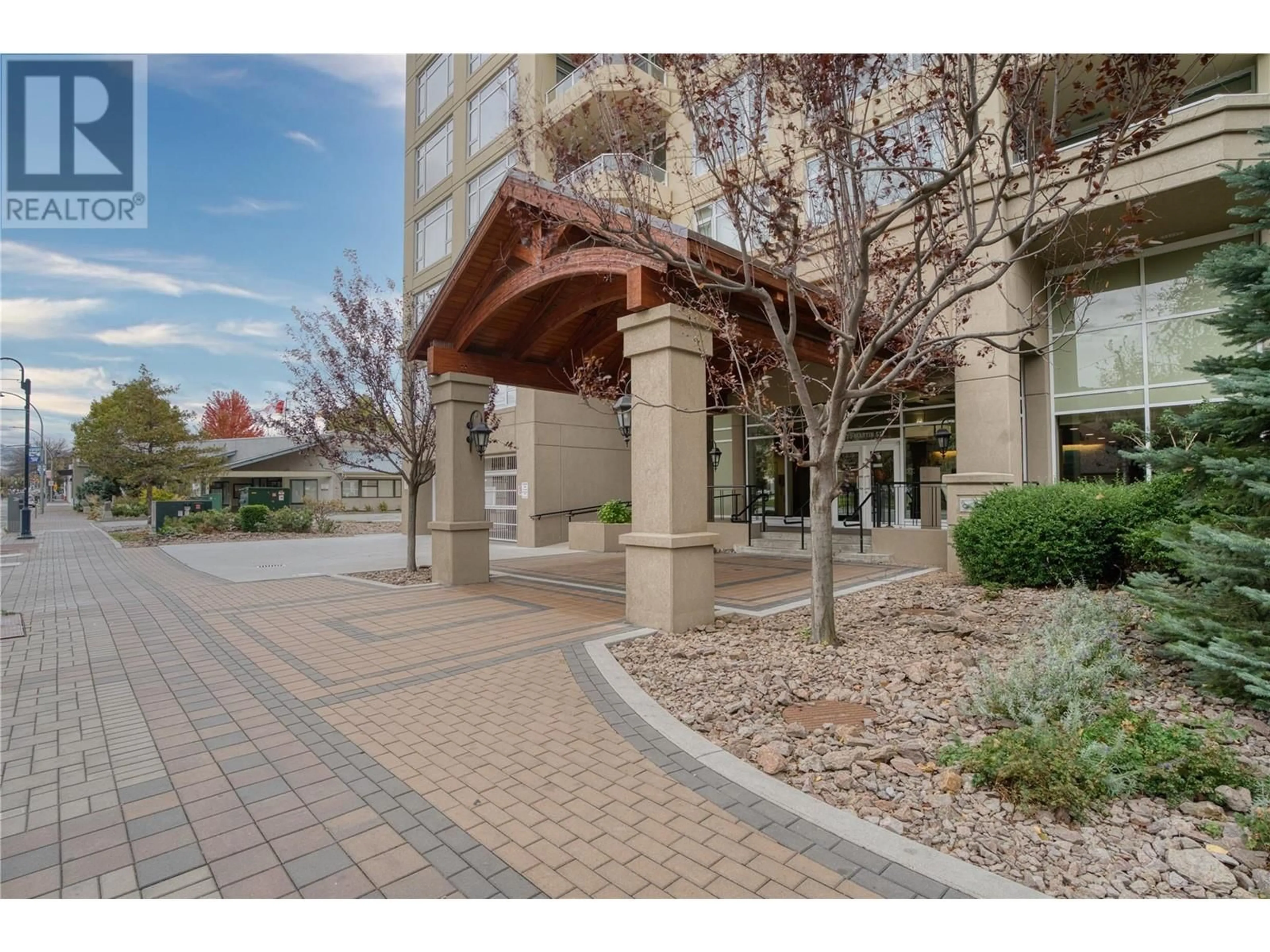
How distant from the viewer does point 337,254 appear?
1281 cm

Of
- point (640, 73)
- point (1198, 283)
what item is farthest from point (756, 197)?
point (640, 73)

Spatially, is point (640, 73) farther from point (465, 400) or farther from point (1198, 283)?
point (1198, 283)

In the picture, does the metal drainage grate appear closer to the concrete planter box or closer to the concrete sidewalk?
the concrete sidewalk

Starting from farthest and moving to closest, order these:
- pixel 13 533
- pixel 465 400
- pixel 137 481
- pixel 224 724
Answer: pixel 137 481
pixel 13 533
pixel 465 400
pixel 224 724

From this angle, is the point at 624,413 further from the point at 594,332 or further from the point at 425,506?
the point at 425,506

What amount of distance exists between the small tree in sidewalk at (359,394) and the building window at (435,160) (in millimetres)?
14113

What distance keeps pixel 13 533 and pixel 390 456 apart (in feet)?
78.0

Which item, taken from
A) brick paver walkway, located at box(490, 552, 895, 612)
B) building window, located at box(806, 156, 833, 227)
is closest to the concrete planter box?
brick paver walkway, located at box(490, 552, 895, 612)

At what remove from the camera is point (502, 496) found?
2052 cm

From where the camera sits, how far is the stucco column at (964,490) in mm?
10469

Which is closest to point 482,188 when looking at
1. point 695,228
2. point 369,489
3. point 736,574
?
point 695,228

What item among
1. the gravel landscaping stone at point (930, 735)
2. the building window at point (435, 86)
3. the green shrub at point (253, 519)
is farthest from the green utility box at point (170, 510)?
the gravel landscaping stone at point (930, 735)

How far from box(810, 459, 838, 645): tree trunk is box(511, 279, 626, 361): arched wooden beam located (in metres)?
3.63

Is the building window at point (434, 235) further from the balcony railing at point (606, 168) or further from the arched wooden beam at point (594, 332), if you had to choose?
the balcony railing at point (606, 168)
